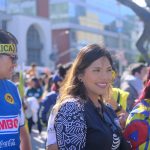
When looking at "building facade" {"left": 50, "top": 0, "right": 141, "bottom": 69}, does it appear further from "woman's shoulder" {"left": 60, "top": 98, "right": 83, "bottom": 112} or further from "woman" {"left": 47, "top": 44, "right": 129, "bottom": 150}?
"woman's shoulder" {"left": 60, "top": 98, "right": 83, "bottom": 112}

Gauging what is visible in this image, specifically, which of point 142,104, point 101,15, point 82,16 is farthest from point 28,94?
point 101,15

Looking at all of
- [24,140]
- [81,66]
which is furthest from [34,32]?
[81,66]

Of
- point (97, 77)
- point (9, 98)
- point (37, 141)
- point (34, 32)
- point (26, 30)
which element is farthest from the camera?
point (34, 32)

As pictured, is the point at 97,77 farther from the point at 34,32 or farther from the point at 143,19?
the point at 34,32

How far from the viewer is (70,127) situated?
8.56 ft

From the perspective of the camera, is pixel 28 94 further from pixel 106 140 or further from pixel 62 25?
pixel 62 25

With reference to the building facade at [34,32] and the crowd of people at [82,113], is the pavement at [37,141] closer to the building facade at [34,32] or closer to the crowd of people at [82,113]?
the crowd of people at [82,113]

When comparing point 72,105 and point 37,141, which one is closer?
point 72,105

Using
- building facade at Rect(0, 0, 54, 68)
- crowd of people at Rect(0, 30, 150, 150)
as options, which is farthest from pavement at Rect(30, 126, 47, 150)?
building facade at Rect(0, 0, 54, 68)

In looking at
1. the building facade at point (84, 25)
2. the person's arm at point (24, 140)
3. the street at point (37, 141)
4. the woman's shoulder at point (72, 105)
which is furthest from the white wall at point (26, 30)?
the woman's shoulder at point (72, 105)

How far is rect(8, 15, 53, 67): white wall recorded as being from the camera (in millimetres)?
49394

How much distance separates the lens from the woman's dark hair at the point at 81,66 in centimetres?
281

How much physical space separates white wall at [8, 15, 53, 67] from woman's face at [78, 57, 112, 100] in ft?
151

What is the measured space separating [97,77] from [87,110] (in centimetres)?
23
